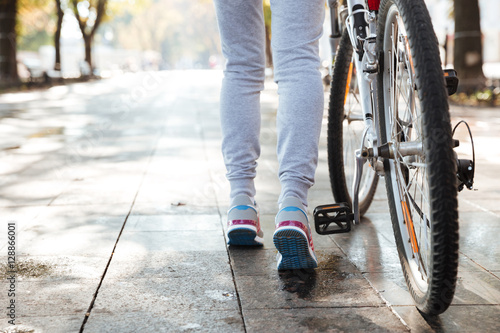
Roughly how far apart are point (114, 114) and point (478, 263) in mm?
8007

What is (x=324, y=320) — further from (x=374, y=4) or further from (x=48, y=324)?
(x=374, y=4)

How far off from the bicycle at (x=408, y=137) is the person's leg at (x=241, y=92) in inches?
14.2

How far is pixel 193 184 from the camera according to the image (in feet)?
12.9

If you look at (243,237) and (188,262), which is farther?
(243,237)

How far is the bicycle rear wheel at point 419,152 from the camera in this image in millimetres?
1508

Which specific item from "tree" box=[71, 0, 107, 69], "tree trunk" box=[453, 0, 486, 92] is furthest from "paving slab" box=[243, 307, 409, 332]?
"tree" box=[71, 0, 107, 69]

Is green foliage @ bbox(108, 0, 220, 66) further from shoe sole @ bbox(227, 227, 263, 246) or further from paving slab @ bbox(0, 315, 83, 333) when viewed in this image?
paving slab @ bbox(0, 315, 83, 333)

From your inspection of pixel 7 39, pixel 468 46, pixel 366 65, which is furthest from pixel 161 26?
pixel 366 65

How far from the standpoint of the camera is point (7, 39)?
21375mm

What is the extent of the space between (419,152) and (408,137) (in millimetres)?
254

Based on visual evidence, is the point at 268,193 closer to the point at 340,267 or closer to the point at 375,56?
the point at 340,267

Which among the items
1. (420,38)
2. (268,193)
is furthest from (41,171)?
(420,38)

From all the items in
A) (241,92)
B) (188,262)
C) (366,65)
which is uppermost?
(366,65)

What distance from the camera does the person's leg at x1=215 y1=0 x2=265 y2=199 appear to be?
2.49 meters
